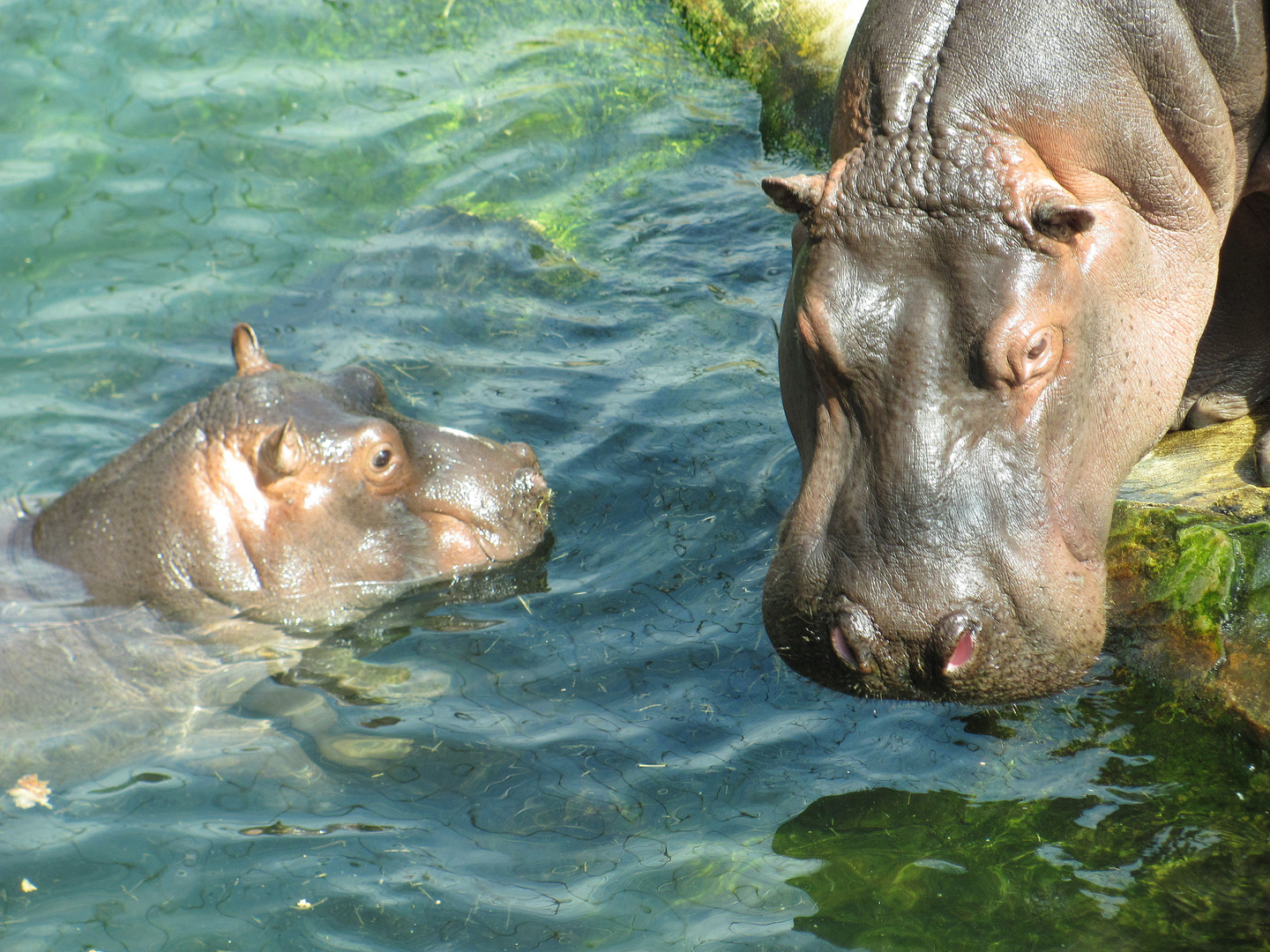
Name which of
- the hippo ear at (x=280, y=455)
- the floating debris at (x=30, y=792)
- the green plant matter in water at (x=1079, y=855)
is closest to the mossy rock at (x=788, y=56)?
the hippo ear at (x=280, y=455)

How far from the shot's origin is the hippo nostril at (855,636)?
3467 mm

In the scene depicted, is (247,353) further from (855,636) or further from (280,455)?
(855,636)

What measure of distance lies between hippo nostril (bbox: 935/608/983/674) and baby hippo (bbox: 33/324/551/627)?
99.0 inches

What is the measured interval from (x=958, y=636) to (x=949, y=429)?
22.2 inches

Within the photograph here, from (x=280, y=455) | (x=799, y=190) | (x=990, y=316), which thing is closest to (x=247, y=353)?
(x=280, y=455)

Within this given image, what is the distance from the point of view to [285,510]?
16.8ft

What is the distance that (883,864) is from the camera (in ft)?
11.9

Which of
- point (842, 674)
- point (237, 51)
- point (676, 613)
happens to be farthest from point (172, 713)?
point (237, 51)

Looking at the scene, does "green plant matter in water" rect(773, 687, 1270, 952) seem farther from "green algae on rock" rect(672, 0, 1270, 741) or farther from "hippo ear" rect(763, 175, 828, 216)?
"hippo ear" rect(763, 175, 828, 216)

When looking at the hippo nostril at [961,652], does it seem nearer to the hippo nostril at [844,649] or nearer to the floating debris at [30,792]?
the hippo nostril at [844,649]

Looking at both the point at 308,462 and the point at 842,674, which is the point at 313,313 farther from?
the point at 842,674

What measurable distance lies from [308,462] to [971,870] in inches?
115

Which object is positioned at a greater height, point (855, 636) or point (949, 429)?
point (949, 429)

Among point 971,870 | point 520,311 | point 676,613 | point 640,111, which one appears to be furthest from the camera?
point 640,111
